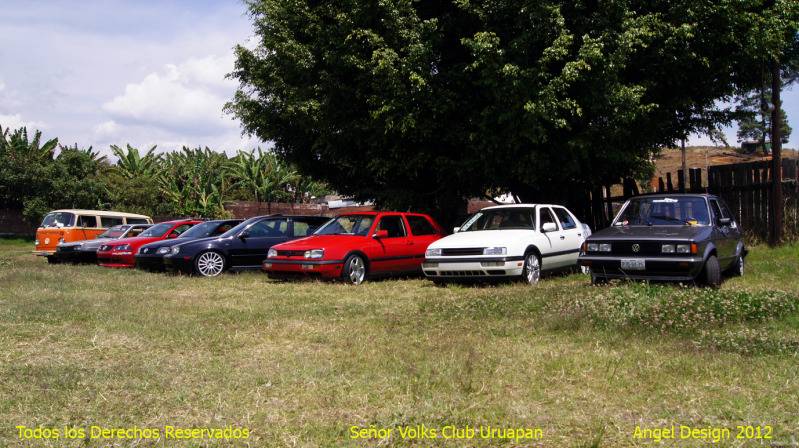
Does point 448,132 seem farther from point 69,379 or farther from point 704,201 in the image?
point 69,379

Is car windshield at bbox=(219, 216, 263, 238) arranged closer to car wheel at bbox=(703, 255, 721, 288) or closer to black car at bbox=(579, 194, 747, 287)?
black car at bbox=(579, 194, 747, 287)

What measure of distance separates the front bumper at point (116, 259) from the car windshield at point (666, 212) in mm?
11969

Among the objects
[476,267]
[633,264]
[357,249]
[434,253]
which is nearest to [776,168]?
[633,264]

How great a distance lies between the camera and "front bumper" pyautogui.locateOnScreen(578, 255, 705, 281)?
991 cm

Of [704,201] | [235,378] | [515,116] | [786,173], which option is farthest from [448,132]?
[235,378]

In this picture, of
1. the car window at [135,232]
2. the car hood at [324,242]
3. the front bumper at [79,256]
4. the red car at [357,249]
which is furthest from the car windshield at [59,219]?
the car hood at [324,242]

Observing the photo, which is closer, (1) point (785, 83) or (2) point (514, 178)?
(2) point (514, 178)

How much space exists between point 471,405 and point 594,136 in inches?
425

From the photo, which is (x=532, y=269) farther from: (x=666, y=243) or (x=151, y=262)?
(x=151, y=262)

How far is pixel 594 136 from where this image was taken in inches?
571

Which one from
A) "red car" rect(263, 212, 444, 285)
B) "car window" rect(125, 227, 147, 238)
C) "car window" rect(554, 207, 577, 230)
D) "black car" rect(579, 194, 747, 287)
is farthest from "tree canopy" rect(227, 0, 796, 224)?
"car window" rect(125, 227, 147, 238)

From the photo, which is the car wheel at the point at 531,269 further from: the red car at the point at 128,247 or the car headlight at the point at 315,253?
the red car at the point at 128,247

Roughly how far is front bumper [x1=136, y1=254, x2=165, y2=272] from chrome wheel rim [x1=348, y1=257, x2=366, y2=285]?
508cm

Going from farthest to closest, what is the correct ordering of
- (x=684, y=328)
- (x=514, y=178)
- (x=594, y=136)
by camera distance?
(x=514, y=178) < (x=594, y=136) < (x=684, y=328)
